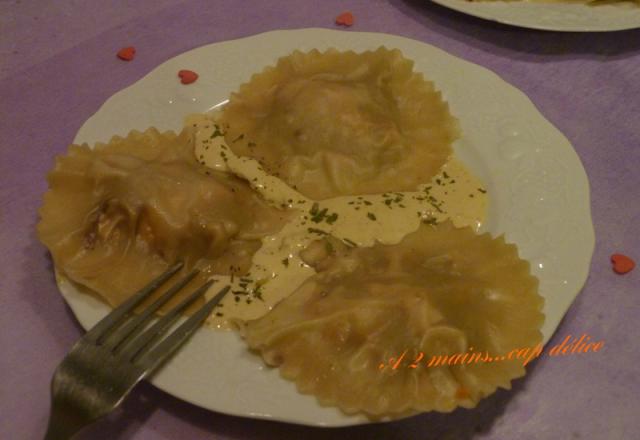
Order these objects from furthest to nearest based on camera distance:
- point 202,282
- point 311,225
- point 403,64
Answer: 1. point 403,64
2. point 311,225
3. point 202,282

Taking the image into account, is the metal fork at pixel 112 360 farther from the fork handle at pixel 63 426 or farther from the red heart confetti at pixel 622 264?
the red heart confetti at pixel 622 264

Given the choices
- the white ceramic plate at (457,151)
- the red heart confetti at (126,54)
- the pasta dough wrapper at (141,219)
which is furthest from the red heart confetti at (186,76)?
the red heart confetti at (126,54)

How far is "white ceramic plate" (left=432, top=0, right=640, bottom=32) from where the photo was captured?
9.45ft

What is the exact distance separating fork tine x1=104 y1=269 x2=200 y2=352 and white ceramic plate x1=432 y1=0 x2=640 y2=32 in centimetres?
197

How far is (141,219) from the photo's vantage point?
2.19m

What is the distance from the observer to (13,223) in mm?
2438

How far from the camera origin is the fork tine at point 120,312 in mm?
1790

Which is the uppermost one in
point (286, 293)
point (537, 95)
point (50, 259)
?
point (537, 95)

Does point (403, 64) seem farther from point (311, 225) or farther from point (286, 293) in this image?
point (286, 293)

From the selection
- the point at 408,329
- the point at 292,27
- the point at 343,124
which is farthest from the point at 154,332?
the point at 292,27

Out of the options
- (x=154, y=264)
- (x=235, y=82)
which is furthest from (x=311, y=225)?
(x=235, y=82)

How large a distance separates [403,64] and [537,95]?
693 mm

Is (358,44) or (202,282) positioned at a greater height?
(358,44)

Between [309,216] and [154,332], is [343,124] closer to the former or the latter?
[309,216]
